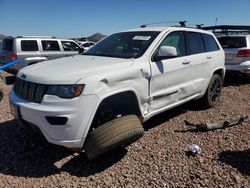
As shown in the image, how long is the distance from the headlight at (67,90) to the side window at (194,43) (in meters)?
2.60

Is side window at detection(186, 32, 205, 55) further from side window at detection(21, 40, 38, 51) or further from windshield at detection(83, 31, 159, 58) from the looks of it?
→ side window at detection(21, 40, 38, 51)

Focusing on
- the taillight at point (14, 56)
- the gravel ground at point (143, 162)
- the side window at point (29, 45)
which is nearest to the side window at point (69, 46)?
the side window at point (29, 45)

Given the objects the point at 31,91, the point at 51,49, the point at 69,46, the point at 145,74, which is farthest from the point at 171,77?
the point at 69,46

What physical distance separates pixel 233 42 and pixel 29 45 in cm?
742

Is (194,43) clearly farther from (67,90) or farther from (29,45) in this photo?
(29,45)

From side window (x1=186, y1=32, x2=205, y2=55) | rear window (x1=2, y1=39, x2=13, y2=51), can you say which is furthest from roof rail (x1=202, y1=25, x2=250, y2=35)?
rear window (x1=2, y1=39, x2=13, y2=51)

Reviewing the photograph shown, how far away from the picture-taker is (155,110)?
13.4ft

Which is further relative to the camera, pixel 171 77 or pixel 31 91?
pixel 171 77

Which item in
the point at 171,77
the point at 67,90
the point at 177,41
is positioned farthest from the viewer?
the point at 177,41

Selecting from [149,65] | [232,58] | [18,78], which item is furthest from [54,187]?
[232,58]

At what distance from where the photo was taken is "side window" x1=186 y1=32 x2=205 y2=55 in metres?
5.02

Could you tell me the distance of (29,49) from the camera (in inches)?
411

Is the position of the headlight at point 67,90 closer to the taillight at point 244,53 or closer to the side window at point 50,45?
the taillight at point 244,53

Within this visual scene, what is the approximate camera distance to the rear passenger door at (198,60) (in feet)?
16.4
